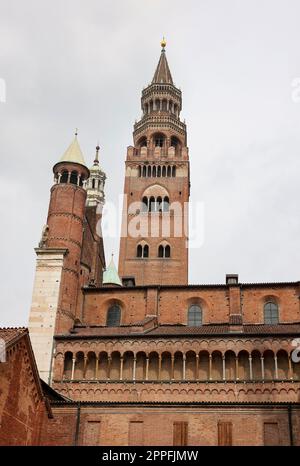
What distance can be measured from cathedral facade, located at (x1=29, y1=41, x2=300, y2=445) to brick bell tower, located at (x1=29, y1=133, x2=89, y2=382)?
0.07 meters

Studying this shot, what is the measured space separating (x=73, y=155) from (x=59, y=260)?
9.31 meters

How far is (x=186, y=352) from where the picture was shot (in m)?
36.8

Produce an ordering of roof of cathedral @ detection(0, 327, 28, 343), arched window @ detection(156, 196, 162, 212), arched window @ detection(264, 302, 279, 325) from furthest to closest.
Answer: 1. arched window @ detection(156, 196, 162, 212)
2. arched window @ detection(264, 302, 279, 325)
3. roof of cathedral @ detection(0, 327, 28, 343)

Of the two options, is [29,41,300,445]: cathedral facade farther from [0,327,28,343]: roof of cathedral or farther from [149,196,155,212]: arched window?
[149,196,155,212]: arched window

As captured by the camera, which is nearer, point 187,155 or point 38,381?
point 38,381

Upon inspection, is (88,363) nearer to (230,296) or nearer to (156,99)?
(230,296)

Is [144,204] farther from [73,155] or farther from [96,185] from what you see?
[96,185]

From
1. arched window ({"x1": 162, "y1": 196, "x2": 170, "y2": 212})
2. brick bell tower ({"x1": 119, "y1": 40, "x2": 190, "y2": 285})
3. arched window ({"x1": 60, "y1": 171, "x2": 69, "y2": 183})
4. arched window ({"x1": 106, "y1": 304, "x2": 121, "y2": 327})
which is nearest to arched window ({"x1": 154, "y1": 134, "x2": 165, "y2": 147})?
brick bell tower ({"x1": 119, "y1": 40, "x2": 190, "y2": 285})

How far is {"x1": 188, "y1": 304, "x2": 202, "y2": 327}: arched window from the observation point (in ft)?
137

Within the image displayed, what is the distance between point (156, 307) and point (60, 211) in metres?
10.4

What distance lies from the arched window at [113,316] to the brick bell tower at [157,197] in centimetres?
1133

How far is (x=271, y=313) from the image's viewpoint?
41.1 meters

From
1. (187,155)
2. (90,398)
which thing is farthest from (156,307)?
(187,155)
